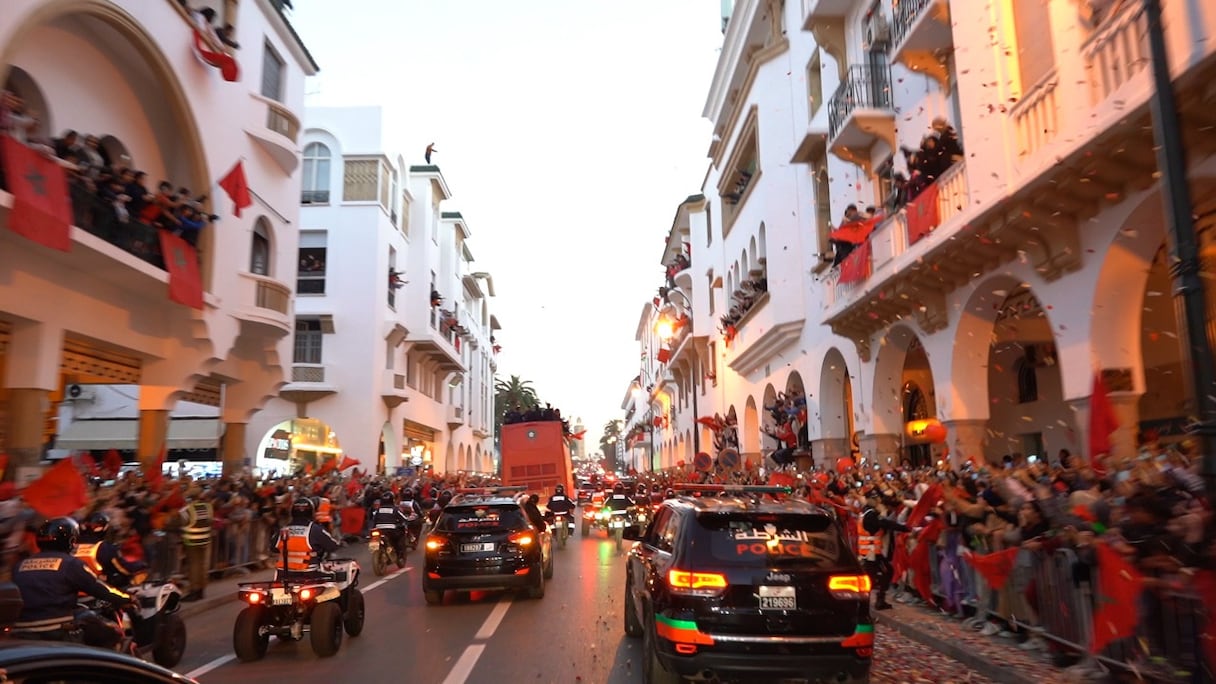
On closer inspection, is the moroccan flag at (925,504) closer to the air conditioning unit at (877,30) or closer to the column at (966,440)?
the column at (966,440)

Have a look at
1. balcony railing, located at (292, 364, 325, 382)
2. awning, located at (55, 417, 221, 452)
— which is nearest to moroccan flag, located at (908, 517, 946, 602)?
awning, located at (55, 417, 221, 452)

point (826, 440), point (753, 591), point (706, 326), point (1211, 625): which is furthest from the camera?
point (706, 326)

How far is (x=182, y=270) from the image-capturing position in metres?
17.1

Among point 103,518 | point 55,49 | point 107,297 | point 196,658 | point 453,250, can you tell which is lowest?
point 196,658

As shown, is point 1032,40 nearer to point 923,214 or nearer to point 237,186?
point 923,214

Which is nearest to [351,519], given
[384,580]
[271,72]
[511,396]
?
[384,580]

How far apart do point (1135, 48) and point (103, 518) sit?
12.0m

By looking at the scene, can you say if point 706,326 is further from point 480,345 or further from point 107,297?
point 480,345

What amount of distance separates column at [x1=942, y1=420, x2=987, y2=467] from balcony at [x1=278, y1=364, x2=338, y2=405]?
2683 centimetres

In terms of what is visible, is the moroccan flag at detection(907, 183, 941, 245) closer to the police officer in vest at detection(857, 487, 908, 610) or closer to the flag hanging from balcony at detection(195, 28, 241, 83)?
the police officer in vest at detection(857, 487, 908, 610)

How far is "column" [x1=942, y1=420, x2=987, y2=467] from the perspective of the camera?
578 inches

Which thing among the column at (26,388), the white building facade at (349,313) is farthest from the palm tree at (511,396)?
the column at (26,388)

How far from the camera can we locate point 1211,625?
5684 mm

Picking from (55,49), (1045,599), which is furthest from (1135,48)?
(55,49)
